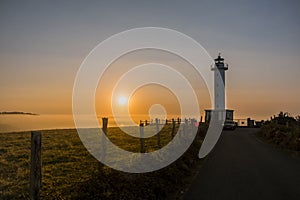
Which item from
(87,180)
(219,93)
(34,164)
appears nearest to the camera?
(34,164)

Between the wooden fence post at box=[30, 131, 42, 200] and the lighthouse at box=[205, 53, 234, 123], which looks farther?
the lighthouse at box=[205, 53, 234, 123]

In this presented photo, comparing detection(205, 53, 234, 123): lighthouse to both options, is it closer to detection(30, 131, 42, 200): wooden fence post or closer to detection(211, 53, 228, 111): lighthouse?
detection(211, 53, 228, 111): lighthouse

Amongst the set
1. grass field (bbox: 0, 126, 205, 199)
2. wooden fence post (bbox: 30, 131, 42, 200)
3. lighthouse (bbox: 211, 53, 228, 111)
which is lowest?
grass field (bbox: 0, 126, 205, 199)

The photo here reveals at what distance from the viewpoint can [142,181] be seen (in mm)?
9922

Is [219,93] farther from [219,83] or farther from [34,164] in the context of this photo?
[34,164]

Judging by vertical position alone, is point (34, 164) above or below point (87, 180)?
above

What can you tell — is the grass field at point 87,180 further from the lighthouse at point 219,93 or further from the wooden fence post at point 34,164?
the lighthouse at point 219,93

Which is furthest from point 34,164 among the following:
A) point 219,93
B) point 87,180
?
point 219,93

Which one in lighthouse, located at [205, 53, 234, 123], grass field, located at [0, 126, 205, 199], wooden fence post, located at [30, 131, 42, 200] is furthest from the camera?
lighthouse, located at [205, 53, 234, 123]

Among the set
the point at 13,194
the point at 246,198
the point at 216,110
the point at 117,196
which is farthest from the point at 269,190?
the point at 216,110

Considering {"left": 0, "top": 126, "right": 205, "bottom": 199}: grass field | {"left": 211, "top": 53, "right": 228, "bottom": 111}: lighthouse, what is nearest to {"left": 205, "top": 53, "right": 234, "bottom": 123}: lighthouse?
{"left": 211, "top": 53, "right": 228, "bottom": 111}: lighthouse

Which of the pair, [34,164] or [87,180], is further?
[87,180]

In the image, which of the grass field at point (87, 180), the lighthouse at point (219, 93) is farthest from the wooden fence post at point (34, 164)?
the lighthouse at point (219, 93)

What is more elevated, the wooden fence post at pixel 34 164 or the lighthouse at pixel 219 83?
the lighthouse at pixel 219 83
